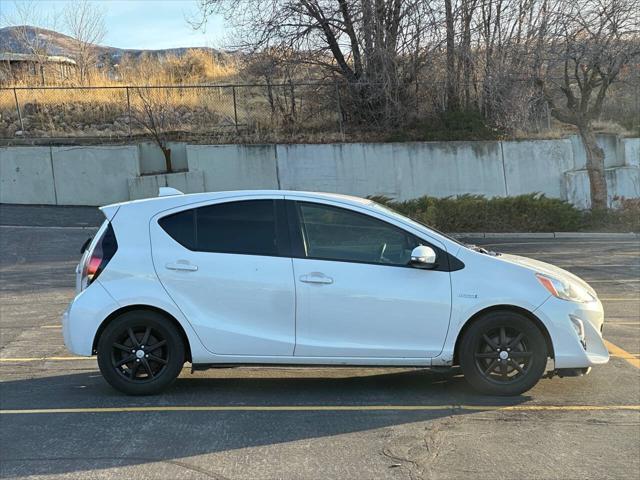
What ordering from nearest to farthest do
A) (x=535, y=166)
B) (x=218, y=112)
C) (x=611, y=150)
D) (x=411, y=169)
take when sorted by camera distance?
(x=411, y=169) < (x=535, y=166) < (x=218, y=112) < (x=611, y=150)

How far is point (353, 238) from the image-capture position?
16.5ft

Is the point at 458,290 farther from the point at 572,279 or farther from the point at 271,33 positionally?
the point at 271,33

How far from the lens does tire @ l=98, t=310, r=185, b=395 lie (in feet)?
16.3

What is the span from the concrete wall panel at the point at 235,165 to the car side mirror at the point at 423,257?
16.6 metres

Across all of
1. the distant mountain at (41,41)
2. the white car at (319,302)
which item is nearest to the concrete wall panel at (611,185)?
the white car at (319,302)

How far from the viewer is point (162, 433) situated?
14.3ft

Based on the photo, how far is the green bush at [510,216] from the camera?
1770 cm

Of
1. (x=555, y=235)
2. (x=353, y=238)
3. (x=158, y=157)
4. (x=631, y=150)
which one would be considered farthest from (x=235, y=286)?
(x=631, y=150)

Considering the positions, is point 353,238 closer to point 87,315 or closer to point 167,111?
point 87,315

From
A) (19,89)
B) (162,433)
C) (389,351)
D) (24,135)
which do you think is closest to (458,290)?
(389,351)

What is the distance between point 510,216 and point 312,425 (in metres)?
14.9

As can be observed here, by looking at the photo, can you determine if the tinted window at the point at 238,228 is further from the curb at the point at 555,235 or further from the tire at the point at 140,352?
the curb at the point at 555,235

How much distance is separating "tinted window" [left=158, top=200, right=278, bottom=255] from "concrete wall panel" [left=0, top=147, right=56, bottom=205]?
17680mm

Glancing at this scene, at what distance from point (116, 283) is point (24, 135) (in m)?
19.7
